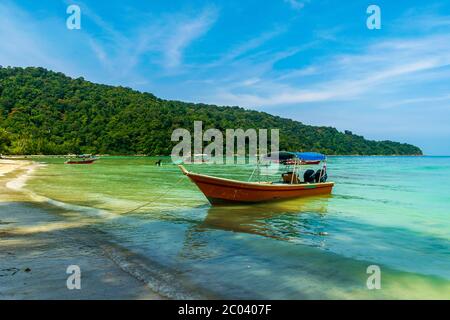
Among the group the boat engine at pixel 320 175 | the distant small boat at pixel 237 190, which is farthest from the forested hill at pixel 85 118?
the distant small boat at pixel 237 190

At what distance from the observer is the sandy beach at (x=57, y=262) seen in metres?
5.33

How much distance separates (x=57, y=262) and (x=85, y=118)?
440 ft

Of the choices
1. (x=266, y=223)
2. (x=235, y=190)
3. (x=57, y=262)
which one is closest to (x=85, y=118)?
(x=235, y=190)

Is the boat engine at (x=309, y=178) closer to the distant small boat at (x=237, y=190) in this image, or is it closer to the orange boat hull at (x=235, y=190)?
the distant small boat at (x=237, y=190)

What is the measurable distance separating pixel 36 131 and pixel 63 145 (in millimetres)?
9209

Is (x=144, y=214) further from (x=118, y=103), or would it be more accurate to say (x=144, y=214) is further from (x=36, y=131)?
(x=118, y=103)

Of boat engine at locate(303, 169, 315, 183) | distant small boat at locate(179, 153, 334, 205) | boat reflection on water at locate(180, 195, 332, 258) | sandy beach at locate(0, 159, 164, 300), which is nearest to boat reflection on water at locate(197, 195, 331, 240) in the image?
boat reflection on water at locate(180, 195, 332, 258)

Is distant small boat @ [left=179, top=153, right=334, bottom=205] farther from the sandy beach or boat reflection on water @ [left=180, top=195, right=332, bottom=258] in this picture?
the sandy beach

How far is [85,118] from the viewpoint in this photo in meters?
131

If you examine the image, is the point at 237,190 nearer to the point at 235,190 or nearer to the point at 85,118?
the point at 235,190

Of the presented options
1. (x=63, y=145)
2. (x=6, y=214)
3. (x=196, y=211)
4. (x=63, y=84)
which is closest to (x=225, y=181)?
(x=196, y=211)

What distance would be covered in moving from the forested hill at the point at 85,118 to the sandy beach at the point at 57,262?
339 ft

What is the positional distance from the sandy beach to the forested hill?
4071 inches

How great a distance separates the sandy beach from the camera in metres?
5.33
